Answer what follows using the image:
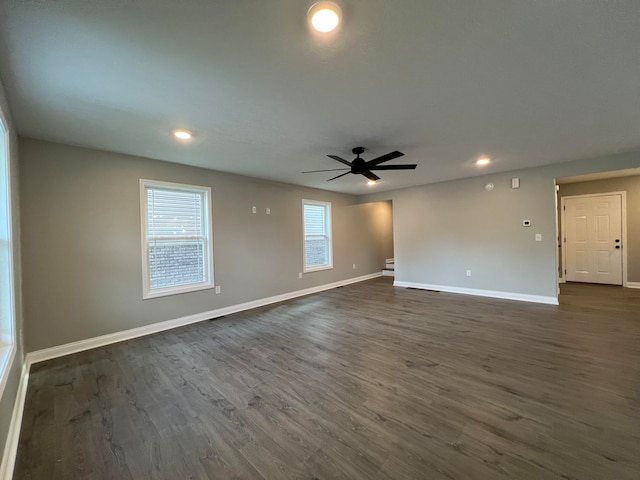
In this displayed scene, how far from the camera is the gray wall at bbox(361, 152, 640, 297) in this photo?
469 centimetres

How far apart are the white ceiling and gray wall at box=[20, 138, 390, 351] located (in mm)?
381

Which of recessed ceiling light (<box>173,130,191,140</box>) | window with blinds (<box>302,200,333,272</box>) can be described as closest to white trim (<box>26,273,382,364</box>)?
window with blinds (<box>302,200,333,272</box>)

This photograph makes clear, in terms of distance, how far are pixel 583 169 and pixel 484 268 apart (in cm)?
228

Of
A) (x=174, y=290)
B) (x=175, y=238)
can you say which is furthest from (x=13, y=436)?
(x=175, y=238)

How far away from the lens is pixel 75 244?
3197 millimetres

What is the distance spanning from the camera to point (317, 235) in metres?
6.48

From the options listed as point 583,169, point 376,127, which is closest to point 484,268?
point 583,169

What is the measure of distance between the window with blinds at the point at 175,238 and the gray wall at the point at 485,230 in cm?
452

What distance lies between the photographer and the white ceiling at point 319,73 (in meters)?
1.40

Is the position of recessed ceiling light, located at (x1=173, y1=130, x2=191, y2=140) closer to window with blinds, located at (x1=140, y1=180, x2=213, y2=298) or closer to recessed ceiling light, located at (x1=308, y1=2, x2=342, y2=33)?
window with blinds, located at (x1=140, y1=180, x2=213, y2=298)

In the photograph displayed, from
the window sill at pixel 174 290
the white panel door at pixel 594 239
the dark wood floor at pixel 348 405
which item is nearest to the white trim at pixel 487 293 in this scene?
the dark wood floor at pixel 348 405

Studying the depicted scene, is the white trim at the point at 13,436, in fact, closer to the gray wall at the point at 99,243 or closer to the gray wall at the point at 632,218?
the gray wall at the point at 99,243

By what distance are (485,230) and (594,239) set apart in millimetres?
3054

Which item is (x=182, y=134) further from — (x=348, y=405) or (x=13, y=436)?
(x=348, y=405)
